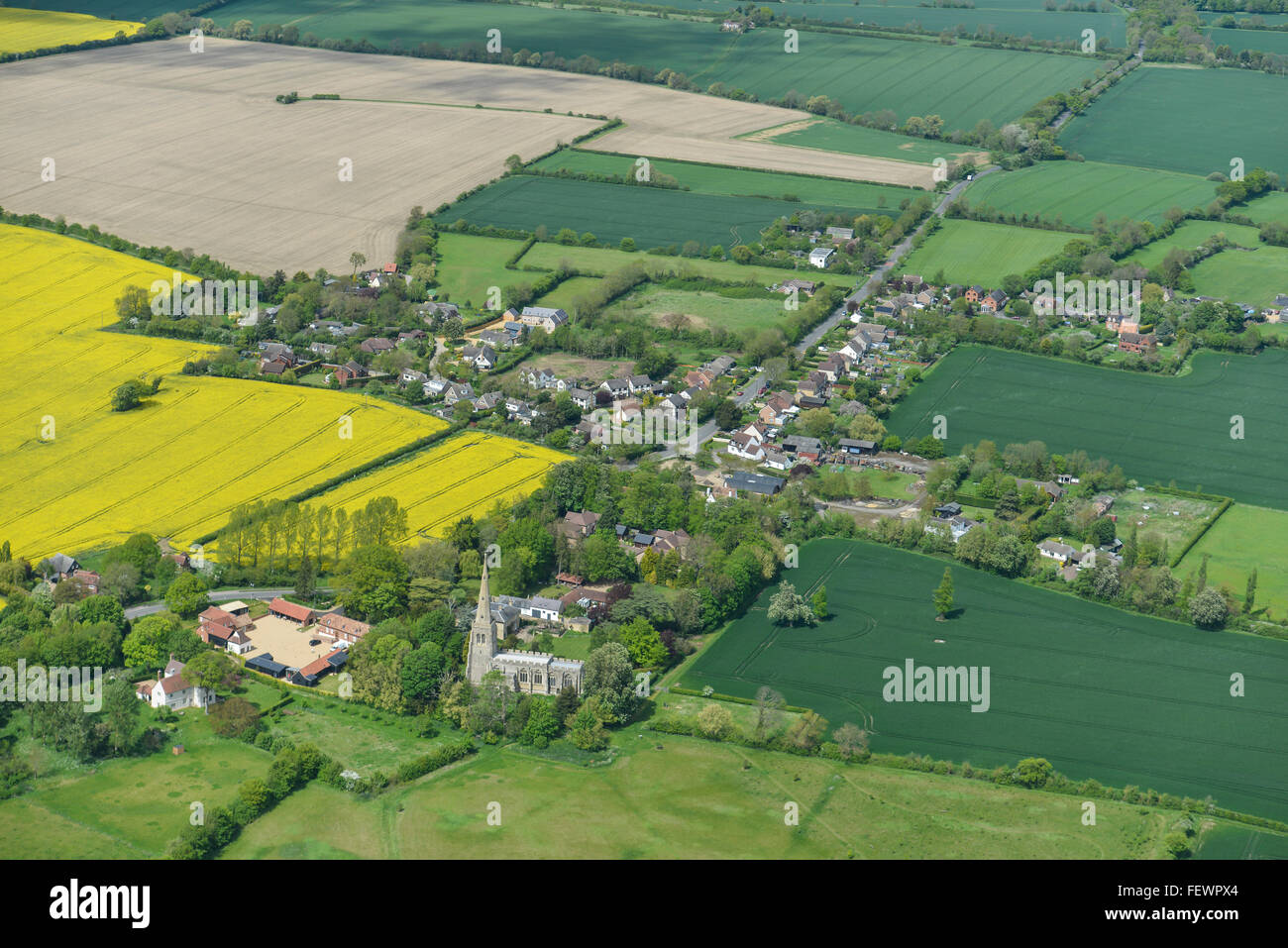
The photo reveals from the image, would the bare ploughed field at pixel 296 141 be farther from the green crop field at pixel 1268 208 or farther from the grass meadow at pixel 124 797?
the grass meadow at pixel 124 797

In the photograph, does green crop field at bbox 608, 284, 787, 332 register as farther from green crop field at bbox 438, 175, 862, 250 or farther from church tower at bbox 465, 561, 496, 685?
church tower at bbox 465, 561, 496, 685

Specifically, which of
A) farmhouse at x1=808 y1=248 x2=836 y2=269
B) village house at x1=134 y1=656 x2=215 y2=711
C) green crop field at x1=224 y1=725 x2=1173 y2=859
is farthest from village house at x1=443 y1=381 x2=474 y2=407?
green crop field at x1=224 y1=725 x2=1173 y2=859

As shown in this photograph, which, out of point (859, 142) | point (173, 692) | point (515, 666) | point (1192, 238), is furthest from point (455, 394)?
point (859, 142)

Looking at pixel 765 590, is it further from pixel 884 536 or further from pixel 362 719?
pixel 362 719

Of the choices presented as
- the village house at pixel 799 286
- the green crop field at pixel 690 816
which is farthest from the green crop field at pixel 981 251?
the green crop field at pixel 690 816

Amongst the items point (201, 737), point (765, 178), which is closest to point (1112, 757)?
point (201, 737)

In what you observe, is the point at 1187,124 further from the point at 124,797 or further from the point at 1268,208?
the point at 124,797

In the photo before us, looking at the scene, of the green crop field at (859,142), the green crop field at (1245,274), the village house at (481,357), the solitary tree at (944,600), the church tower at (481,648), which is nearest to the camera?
the church tower at (481,648)
